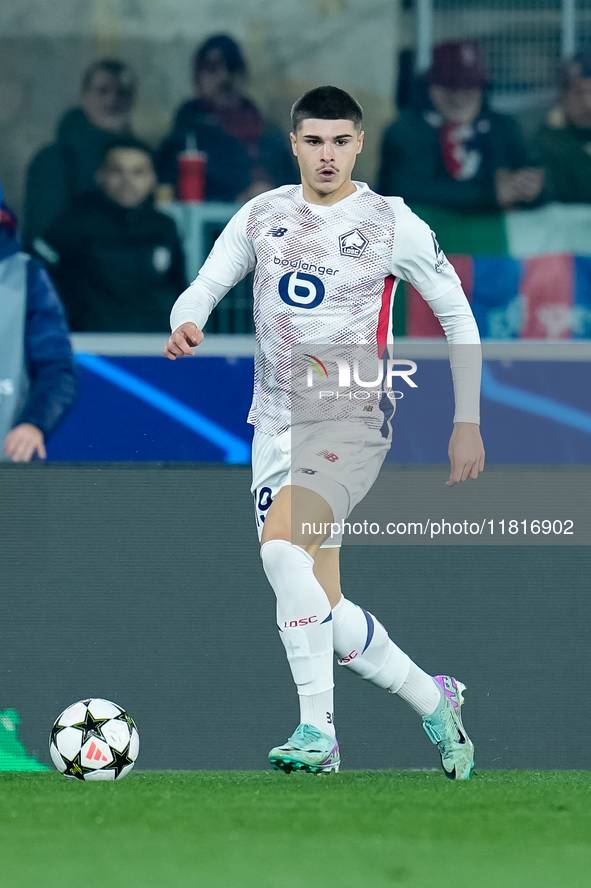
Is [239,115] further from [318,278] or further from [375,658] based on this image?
[375,658]

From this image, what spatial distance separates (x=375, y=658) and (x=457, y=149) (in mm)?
2753

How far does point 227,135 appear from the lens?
19.2 feet

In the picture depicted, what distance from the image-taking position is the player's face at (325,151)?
3.79 m

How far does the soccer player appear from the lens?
11.9ft

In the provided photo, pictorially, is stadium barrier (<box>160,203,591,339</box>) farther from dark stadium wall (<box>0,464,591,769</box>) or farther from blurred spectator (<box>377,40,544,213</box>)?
dark stadium wall (<box>0,464,591,769</box>)

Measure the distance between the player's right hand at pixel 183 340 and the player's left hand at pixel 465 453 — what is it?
788 mm

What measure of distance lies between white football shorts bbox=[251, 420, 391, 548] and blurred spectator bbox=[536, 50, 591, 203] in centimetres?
249

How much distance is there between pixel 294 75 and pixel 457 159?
30.2 inches

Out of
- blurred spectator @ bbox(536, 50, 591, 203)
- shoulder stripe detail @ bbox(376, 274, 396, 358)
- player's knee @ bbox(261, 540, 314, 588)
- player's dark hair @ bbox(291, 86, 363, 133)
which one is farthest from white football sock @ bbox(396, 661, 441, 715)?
blurred spectator @ bbox(536, 50, 591, 203)

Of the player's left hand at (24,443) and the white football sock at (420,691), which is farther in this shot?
the player's left hand at (24,443)

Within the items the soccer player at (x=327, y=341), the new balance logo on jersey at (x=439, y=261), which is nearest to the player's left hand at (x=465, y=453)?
the soccer player at (x=327, y=341)

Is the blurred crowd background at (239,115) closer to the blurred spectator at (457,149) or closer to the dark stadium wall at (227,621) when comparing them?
the blurred spectator at (457,149)

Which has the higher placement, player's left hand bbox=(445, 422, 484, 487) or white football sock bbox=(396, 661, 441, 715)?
player's left hand bbox=(445, 422, 484, 487)

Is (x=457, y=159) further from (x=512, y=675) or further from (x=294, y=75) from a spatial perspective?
(x=512, y=675)
